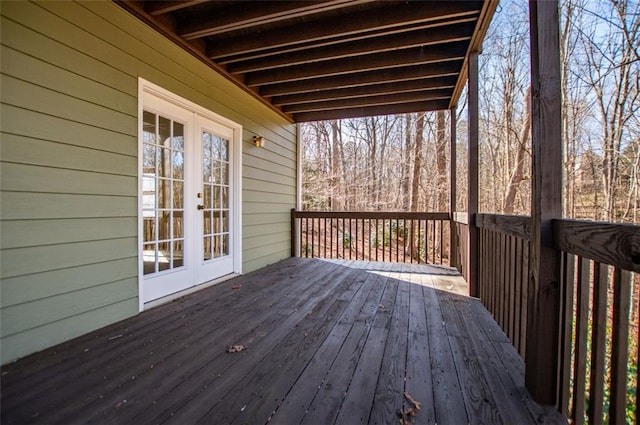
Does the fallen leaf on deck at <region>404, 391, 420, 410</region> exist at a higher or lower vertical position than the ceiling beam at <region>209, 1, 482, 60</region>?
lower

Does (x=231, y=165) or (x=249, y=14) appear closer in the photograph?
(x=249, y=14)

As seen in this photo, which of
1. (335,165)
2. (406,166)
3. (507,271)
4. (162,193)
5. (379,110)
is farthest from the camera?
(335,165)

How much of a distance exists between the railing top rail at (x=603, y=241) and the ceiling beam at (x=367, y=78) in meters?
2.92

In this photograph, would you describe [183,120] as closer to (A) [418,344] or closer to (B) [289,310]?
(B) [289,310]

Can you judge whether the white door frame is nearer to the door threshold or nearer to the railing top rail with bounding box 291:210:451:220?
the door threshold

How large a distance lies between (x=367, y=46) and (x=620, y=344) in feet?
10.3

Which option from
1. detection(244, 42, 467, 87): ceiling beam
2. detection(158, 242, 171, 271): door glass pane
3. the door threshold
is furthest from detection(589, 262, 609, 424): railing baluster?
detection(158, 242, 171, 271): door glass pane

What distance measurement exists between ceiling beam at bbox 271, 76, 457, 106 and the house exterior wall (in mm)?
2106

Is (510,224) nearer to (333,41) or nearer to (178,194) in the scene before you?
(333,41)

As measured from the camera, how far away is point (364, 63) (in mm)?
3588

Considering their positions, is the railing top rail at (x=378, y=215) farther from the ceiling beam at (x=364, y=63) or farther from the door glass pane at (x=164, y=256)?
the door glass pane at (x=164, y=256)

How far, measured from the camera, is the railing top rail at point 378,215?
5.05 metres

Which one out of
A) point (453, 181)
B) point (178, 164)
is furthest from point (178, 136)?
point (453, 181)

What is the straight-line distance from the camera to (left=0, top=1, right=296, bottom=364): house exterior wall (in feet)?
6.08
